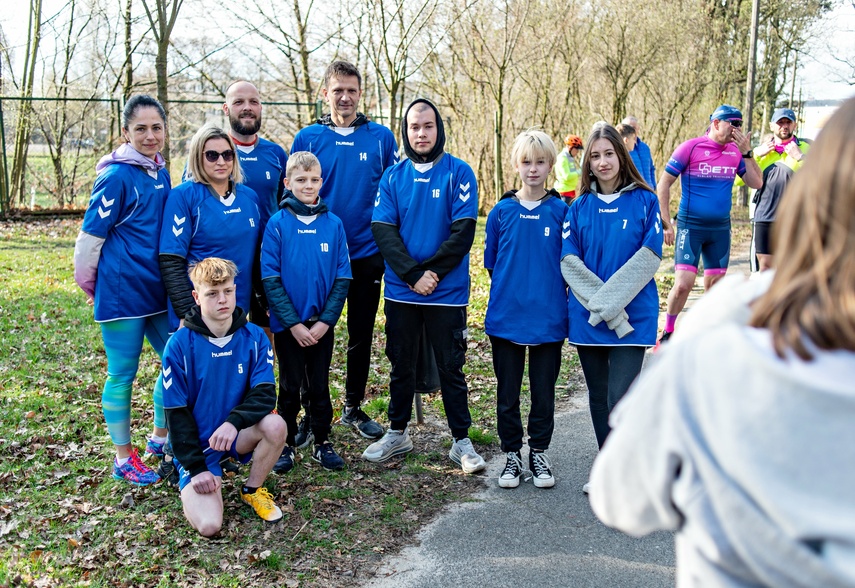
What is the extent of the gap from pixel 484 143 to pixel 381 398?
1390 cm

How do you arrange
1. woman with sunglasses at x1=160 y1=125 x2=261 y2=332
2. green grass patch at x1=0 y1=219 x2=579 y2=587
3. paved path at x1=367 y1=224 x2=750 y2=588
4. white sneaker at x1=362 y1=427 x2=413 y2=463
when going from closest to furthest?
paved path at x1=367 y1=224 x2=750 y2=588 < green grass patch at x1=0 y1=219 x2=579 y2=587 < woman with sunglasses at x1=160 y1=125 x2=261 y2=332 < white sneaker at x1=362 y1=427 x2=413 y2=463

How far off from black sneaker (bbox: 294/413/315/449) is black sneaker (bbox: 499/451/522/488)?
53.9 inches

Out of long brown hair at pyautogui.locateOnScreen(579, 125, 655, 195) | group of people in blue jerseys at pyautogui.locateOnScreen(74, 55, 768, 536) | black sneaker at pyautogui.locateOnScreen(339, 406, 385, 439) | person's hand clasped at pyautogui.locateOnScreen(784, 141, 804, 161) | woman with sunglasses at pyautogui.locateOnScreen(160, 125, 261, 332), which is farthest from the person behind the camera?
person's hand clasped at pyautogui.locateOnScreen(784, 141, 804, 161)

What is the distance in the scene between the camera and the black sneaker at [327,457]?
4.98m

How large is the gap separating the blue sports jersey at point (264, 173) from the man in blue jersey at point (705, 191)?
4.07 m

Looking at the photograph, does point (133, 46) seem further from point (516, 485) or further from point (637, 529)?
point (637, 529)

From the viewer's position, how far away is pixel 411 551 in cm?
401

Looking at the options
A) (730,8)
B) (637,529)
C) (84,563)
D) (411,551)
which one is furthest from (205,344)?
(730,8)

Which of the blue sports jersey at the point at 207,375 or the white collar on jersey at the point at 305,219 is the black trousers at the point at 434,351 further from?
the blue sports jersey at the point at 207,375

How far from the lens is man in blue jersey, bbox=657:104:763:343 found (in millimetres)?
Answer: 7695

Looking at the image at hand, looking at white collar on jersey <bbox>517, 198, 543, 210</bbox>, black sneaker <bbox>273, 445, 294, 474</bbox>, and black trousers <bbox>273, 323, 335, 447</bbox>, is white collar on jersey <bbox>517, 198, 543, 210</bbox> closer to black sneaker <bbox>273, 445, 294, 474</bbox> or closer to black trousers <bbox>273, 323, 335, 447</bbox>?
black trousers <bbox>273, 323, 335, 447</bbox>

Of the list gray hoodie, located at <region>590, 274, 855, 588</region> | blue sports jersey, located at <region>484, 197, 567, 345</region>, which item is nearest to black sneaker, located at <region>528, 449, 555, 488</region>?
blue sports jersey, located at <region>484, 197, 567, 345</region>

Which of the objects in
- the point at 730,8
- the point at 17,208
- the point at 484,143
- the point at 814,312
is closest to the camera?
the point at 814,312

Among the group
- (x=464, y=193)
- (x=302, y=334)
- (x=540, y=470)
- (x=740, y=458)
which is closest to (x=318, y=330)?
(x=302, y=334)
